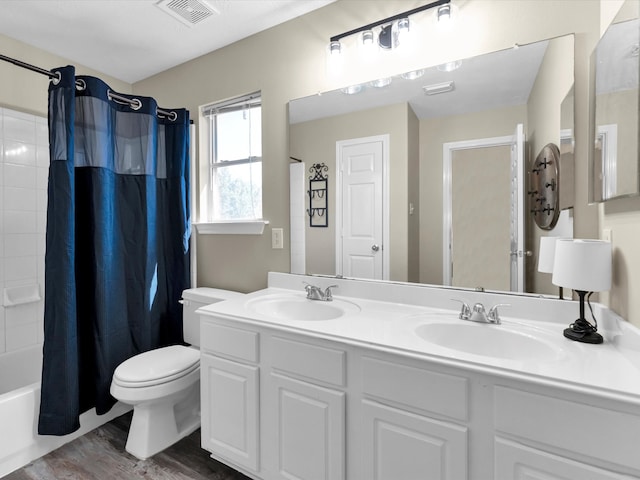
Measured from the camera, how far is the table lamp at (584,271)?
1.05 m

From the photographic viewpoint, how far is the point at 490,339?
1239 mm

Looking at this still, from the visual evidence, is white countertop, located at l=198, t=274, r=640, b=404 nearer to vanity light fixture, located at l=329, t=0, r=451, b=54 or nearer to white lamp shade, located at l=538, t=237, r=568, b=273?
white lamp shade, located at l=538, t=237, r=568, b=273

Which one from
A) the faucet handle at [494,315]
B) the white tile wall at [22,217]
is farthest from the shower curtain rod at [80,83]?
the faucet handle at [494,315]

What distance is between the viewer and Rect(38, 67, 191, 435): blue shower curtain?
164 centimetres

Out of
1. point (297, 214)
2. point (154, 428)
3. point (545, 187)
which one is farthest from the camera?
point (297, 214)

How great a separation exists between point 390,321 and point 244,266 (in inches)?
47.1

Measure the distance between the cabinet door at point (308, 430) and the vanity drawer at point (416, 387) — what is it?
0.50ft

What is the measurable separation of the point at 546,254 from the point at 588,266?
0.28m

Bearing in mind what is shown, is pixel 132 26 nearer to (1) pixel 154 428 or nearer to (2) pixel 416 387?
(1) pixel 154 428

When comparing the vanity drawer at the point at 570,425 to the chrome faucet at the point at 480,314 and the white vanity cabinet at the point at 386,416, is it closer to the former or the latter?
the white vanity cabinet at the point at 386,416

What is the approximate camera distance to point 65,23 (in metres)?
1.94

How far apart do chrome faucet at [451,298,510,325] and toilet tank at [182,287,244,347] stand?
137 cm

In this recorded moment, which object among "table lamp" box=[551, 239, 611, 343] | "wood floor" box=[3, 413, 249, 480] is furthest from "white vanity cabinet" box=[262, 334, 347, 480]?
"table lamp" box=[551, 239, 611, 343]

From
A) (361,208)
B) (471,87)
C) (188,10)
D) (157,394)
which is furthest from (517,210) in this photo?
(188,10)
